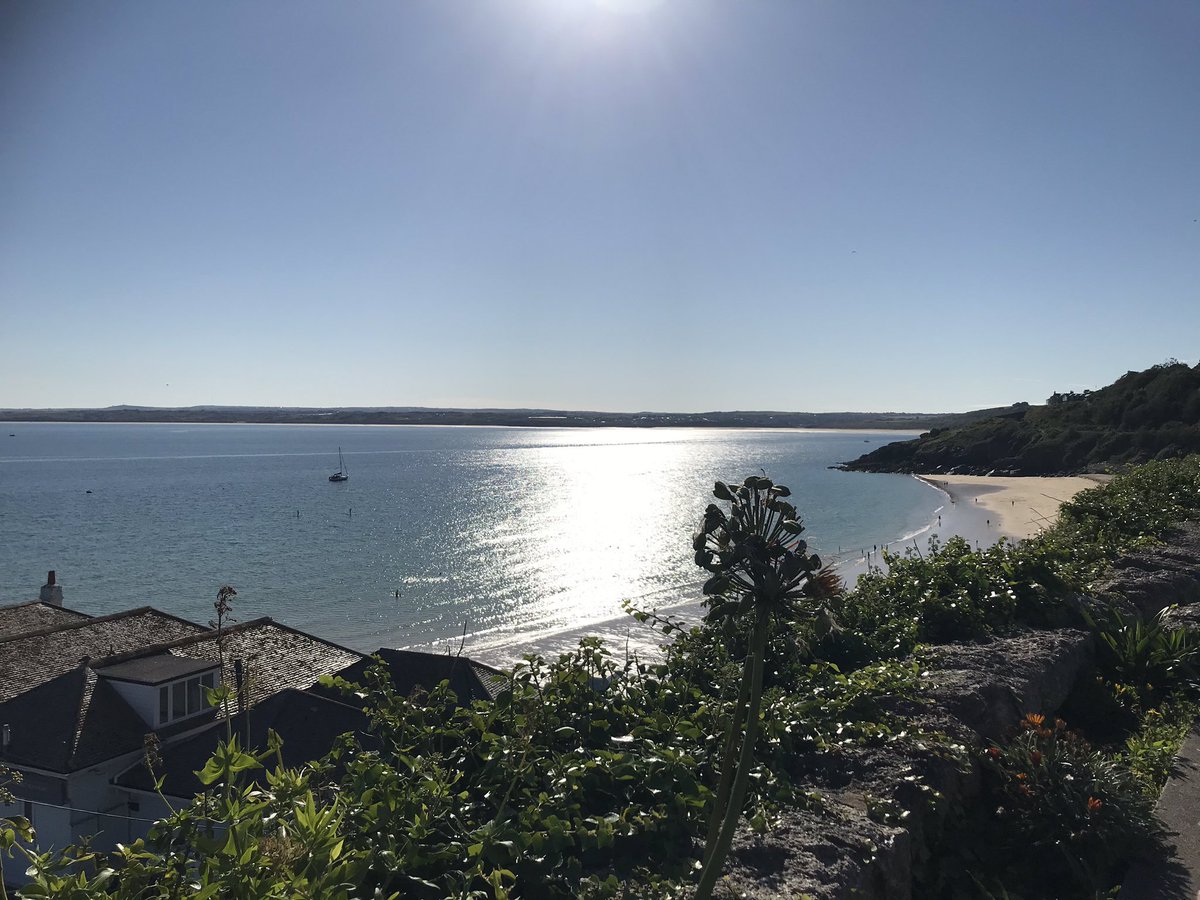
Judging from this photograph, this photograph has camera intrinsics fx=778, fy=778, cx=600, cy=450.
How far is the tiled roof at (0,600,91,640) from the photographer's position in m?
21.5

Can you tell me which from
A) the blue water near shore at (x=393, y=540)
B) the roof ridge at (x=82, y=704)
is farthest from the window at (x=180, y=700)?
the blue water near shore at (x=393, y=540)

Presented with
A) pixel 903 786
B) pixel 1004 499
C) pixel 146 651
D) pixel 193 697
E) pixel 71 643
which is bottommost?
pixel 1004 499

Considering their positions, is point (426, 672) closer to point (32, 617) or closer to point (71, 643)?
point (71, 643)

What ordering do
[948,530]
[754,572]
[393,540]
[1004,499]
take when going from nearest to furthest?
[754,572]
[948,530]
[393,540]
[1004,499]

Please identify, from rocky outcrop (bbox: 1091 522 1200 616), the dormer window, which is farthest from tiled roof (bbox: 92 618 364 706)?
rocky outcrop (bbox: 1091 522 1200 616)

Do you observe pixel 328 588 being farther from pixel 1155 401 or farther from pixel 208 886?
pixel 1155 401

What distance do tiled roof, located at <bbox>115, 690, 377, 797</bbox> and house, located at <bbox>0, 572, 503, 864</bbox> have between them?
22 mm

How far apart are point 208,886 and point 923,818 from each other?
8.93ft

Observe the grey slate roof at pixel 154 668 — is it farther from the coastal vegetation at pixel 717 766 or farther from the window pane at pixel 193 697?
the coastal vegetation at pixel 717 766

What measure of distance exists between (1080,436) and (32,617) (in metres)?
91.9

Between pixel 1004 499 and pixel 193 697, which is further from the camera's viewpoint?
pixel 1004 499

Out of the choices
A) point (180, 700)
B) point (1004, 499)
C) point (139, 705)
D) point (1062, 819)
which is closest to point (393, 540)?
point (180, 700)

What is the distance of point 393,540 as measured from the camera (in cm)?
5531

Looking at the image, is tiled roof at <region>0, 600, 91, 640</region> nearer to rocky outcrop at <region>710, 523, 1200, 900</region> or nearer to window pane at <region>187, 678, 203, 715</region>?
window pane at <region>187, 678, 203, 715</region>
